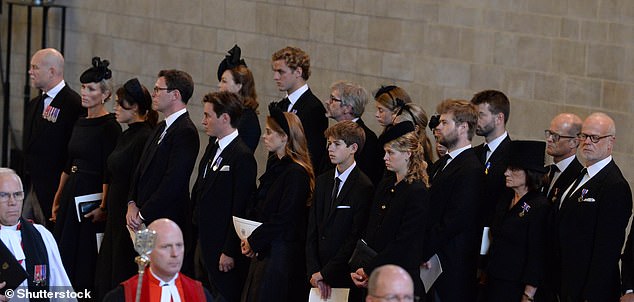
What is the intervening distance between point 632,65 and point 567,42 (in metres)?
0.55

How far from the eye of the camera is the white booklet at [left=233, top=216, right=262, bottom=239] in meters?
7.36

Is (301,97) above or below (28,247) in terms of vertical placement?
above

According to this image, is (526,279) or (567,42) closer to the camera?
(526,279)

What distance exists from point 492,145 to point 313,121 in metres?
1.50

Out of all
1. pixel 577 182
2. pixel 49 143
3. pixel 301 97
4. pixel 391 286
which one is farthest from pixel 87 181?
pixel 391 286

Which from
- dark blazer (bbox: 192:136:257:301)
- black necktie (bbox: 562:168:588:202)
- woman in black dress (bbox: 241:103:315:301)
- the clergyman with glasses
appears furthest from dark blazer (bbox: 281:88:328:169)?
the clergyman with glasses

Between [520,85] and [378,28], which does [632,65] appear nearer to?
[520,85]

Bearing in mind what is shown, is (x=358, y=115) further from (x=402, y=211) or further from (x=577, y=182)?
(x=577, y=182)

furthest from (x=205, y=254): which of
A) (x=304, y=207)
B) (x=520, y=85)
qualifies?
(x=520, y=85)

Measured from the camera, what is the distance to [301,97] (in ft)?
27.8

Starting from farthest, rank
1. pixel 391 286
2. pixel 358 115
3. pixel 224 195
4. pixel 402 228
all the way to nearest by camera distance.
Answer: pixel 358 115 < pixel 224 195 < pixel 402 228 < pixel 391 286

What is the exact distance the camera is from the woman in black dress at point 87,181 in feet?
27.3

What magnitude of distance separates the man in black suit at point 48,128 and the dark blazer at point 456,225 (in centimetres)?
304

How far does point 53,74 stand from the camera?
8875 millimetres
